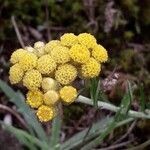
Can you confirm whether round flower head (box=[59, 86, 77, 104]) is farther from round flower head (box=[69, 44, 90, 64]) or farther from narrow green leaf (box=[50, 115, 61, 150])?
narrow green leaf (box=[50, 115, 61, 150])

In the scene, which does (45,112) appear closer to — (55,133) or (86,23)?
(55,133)

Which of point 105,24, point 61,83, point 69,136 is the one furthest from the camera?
point 105,24

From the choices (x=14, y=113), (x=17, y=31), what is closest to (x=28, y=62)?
(x=14, y=113)

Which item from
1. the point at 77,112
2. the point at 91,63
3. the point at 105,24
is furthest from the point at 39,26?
the point at 91,63

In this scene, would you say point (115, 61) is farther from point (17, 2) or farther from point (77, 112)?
point (17, 2)

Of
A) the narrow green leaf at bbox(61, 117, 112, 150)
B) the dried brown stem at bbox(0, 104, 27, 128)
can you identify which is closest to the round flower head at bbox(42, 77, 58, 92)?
the narrow green leaf at bbox(61, 117, 112, 150)

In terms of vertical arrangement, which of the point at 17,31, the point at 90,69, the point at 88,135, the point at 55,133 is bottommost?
the point at 88,135
